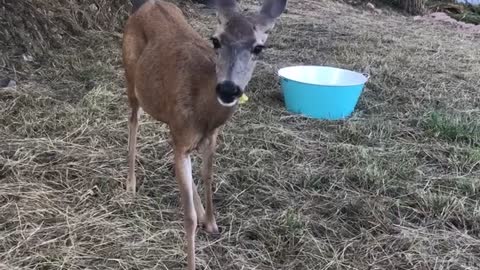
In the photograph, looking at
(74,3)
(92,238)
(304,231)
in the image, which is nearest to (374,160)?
(304,231)

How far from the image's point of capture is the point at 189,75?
3.02 meters

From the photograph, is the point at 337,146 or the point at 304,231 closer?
the point at 304,231

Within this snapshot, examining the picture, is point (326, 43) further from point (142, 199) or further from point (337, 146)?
point (142, 199)

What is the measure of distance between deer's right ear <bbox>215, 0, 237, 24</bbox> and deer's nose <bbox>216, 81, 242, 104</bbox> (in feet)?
1.12

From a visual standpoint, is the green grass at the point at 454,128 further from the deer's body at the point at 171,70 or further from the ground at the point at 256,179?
the deer's body at the point at 171,70

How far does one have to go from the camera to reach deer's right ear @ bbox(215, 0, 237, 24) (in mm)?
2762

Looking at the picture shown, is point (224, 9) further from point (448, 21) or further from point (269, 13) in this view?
point (448, 21)

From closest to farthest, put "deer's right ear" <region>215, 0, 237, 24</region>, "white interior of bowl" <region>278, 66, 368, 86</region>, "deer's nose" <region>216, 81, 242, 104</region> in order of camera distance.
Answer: "deer's nose" <region>216, 81, 242, 104</region>, "deer's right ear" <region>215, 0, 237, 24</region>, "white interior of bowl" <region>278, 66, 368, 86</region>

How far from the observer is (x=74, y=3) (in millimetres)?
6598

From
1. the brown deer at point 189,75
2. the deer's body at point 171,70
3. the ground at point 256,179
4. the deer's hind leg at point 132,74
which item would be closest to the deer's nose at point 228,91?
the brown deer at point 189,75

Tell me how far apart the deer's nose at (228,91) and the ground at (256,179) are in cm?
93

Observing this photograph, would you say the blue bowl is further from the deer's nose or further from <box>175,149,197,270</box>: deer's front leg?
the deer's nose

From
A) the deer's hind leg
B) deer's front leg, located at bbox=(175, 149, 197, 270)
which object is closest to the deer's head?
deer's front leg, located at bbox=(175, 149, 197, 270)

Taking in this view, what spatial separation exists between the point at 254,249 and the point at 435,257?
0.94 metres
